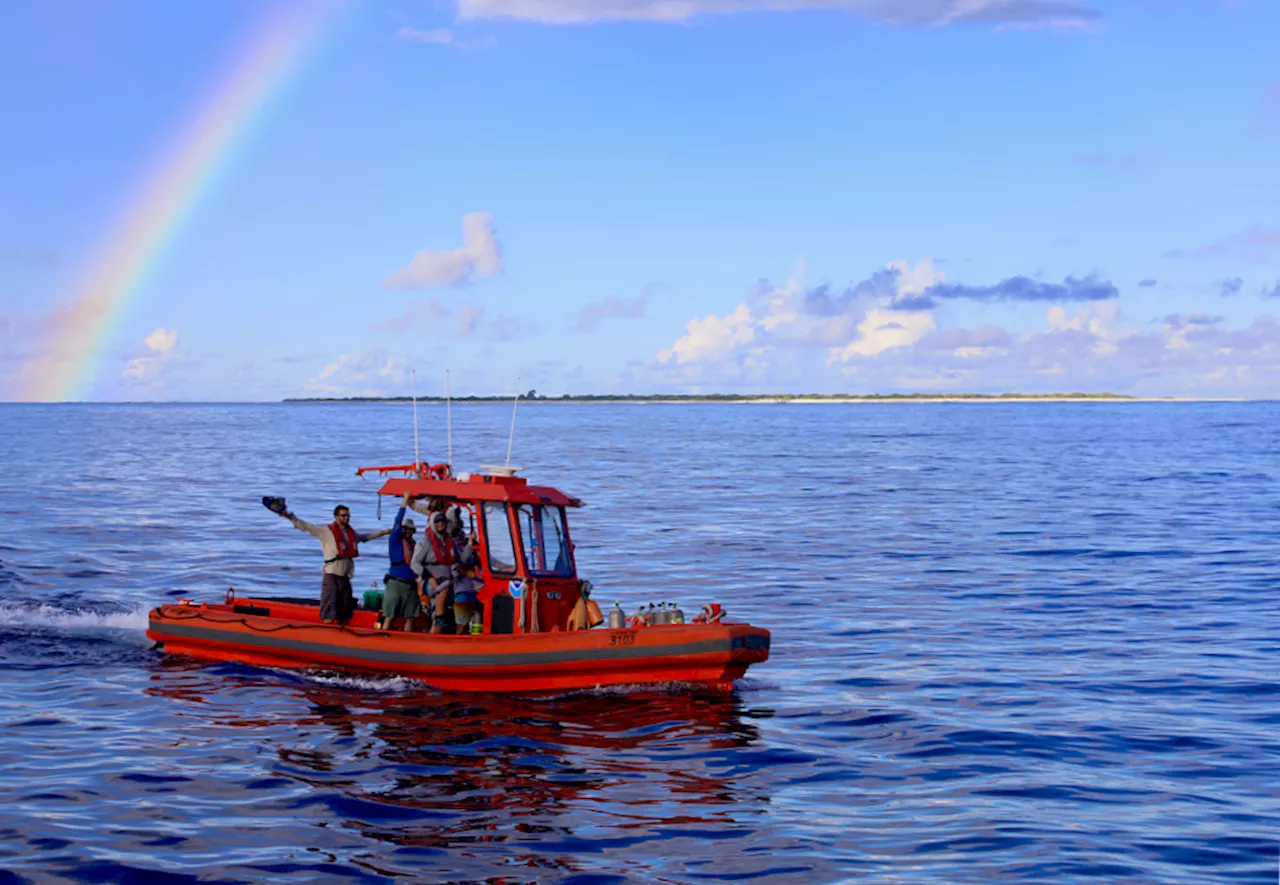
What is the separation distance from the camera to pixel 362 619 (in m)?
19.0

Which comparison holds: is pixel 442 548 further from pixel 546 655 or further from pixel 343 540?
pixel 546 655

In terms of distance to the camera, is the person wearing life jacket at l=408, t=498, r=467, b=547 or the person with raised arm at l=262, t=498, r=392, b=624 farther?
the person with raised arm at l=262, t=498, r=392, b=624

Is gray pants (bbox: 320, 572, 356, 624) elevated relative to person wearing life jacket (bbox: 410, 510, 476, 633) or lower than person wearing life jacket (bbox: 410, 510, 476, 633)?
lower

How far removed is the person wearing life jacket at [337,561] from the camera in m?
17.7

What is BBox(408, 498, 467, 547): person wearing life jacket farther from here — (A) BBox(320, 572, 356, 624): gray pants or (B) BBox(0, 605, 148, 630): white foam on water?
(B) BBox(0, 605, 148, 630): white foam on water

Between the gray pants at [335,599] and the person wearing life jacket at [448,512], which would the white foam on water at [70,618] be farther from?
the person wearing life jacket at [448,512]

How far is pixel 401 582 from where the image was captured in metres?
17.5

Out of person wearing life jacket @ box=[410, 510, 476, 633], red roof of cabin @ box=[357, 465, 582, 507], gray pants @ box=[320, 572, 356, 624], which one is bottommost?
gray pants @ box=[320, 572, 356, 624]

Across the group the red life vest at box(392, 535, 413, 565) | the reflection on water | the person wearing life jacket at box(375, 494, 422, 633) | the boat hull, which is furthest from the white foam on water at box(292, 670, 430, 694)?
the red life vest at box(392, 535, 413, 565)

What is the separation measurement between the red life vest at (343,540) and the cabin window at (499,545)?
191 cm

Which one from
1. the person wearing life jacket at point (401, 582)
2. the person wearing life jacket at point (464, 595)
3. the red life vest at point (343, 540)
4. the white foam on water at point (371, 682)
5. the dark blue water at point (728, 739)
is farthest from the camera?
the red life vest at point (343, 540)

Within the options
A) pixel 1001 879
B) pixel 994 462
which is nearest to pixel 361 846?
pixel 1001 879

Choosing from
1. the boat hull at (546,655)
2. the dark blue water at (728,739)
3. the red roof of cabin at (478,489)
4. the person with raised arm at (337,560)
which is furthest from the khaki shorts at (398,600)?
the red roof of cabin at (478,489)

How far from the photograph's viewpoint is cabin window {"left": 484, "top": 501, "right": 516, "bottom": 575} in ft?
56.7
